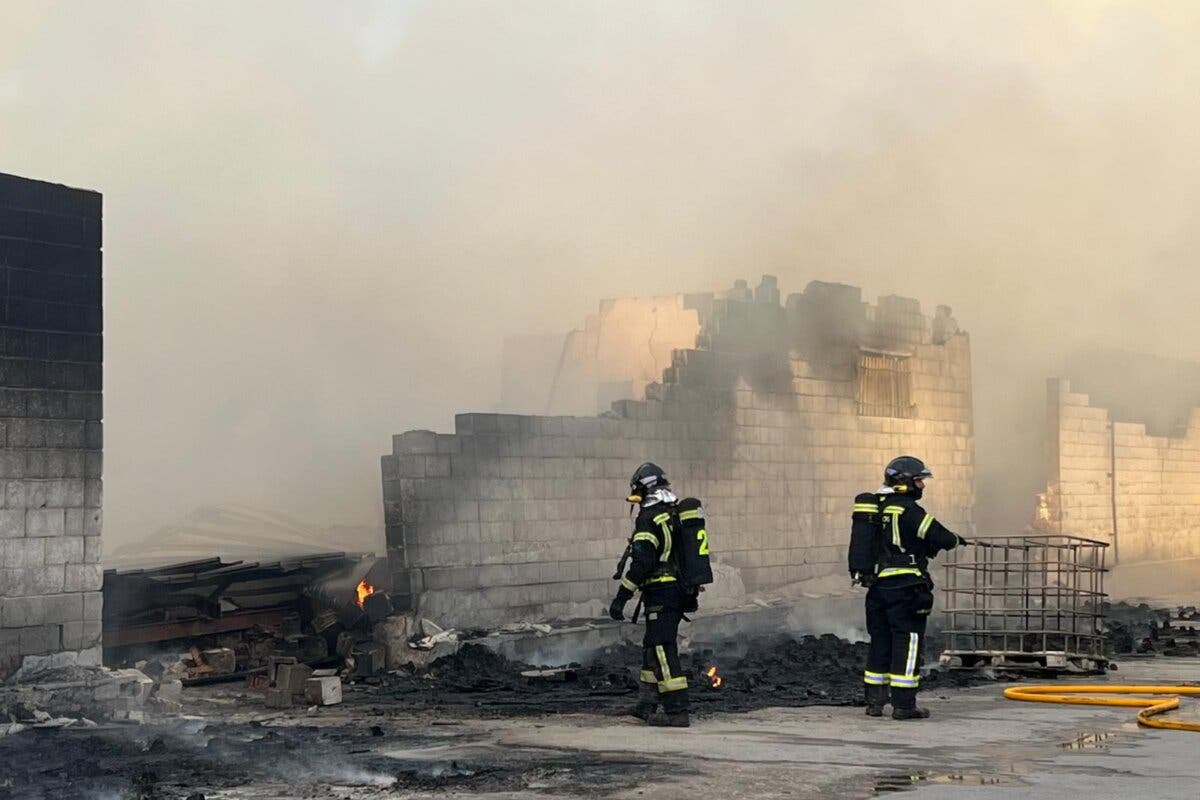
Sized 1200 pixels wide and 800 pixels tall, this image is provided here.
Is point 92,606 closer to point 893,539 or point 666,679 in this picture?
point 666,679

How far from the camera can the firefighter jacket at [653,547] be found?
9.71 meters

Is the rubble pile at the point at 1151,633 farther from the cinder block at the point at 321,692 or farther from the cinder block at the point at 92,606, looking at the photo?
the cinder block at the point at 92,606

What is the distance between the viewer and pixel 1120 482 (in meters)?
30.6

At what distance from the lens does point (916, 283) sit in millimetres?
23906

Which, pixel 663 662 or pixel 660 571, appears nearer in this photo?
pixel 663 662

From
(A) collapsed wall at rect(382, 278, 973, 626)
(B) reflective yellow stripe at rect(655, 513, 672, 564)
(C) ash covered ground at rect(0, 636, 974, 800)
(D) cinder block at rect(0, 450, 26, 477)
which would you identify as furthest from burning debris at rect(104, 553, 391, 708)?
(B) reflective yellow stripe at rect(655, 513, 672, 564)

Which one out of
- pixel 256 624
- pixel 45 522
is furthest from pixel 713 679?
pixel 45 522

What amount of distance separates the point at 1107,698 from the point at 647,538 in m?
3.25

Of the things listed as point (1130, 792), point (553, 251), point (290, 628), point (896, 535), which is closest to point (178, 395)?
point (553, 251)

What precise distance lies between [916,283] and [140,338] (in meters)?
11.7

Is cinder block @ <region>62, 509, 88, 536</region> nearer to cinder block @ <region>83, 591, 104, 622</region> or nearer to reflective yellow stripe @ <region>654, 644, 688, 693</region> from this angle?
cinder block @ <region>83, 591, 104, 622</region>

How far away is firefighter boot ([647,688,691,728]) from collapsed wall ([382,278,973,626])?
5.11m

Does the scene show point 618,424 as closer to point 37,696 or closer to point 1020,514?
point 37,696

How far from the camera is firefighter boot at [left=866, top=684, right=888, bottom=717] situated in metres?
9.87
